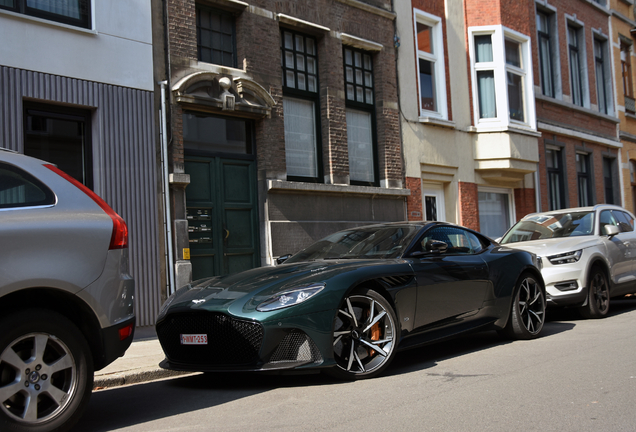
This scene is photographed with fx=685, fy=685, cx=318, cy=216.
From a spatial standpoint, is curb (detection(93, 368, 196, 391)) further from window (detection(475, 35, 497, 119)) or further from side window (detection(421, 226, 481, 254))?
window (detection(475, 35, 497, 119))

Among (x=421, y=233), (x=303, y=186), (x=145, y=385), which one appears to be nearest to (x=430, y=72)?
(x=303, y=186)

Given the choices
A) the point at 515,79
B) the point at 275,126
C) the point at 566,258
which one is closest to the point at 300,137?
the point at 275,126

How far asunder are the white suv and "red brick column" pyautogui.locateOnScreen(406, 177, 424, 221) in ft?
14.8

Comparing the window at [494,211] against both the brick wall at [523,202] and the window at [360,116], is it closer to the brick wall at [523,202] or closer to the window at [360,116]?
the brick wall at [523,202]

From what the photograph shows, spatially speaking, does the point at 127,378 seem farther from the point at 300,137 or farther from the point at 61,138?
the point at 300,137

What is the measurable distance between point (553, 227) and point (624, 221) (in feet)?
4.83

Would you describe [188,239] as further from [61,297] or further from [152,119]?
[61,297]

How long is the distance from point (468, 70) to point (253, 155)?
763 cm

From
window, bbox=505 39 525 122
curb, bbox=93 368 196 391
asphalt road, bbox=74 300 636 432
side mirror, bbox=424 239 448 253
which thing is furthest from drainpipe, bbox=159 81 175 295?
window, bbox=505 39 525 122

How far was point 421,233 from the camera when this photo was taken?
6.93 metres

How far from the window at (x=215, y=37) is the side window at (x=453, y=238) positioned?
641 cm

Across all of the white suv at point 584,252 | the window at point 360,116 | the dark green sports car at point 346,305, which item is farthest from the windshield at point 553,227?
the window at point 360,116

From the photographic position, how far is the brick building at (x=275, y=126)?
11.5 meters

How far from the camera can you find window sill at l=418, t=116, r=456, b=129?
52.6 feet
